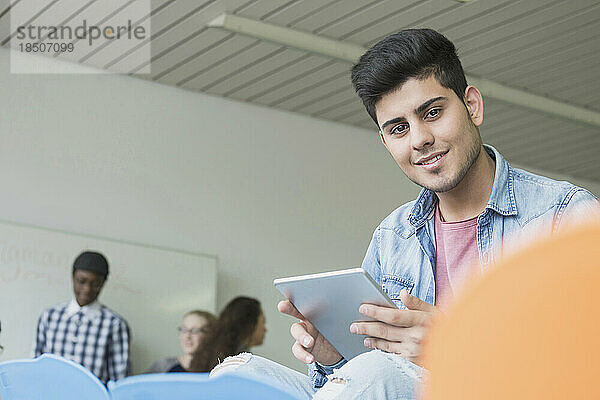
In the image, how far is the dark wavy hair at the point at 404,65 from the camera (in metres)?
1.64

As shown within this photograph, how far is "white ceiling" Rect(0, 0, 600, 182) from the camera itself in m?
4.43

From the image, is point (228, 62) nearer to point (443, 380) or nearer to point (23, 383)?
point (23, 383)

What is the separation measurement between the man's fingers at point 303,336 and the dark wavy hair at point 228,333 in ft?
9.58

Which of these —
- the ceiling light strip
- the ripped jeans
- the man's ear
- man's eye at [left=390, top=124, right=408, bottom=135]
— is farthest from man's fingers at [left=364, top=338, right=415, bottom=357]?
the ceiling light strip

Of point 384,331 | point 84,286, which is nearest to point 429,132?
point 384,331

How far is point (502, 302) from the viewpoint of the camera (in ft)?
1.93

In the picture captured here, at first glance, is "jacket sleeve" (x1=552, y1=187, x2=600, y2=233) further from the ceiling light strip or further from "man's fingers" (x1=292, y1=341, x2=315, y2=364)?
the ceiling light strip

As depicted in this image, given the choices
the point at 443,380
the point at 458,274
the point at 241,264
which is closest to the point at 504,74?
the point at 241,264

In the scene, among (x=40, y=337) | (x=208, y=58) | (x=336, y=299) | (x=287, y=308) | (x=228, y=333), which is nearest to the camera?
(x=336, y=299)

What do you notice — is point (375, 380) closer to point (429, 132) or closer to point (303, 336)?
point (303, 336)

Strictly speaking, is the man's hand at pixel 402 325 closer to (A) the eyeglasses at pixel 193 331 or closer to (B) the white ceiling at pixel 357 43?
(B) the white ceiling at pixel 357 43

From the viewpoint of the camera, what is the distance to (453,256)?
1.72 metres

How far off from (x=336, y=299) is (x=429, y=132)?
1.35 feet

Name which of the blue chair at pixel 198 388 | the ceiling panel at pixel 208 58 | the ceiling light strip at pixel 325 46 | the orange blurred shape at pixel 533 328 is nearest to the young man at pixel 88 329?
the ceiling panel at pixel 208 58
